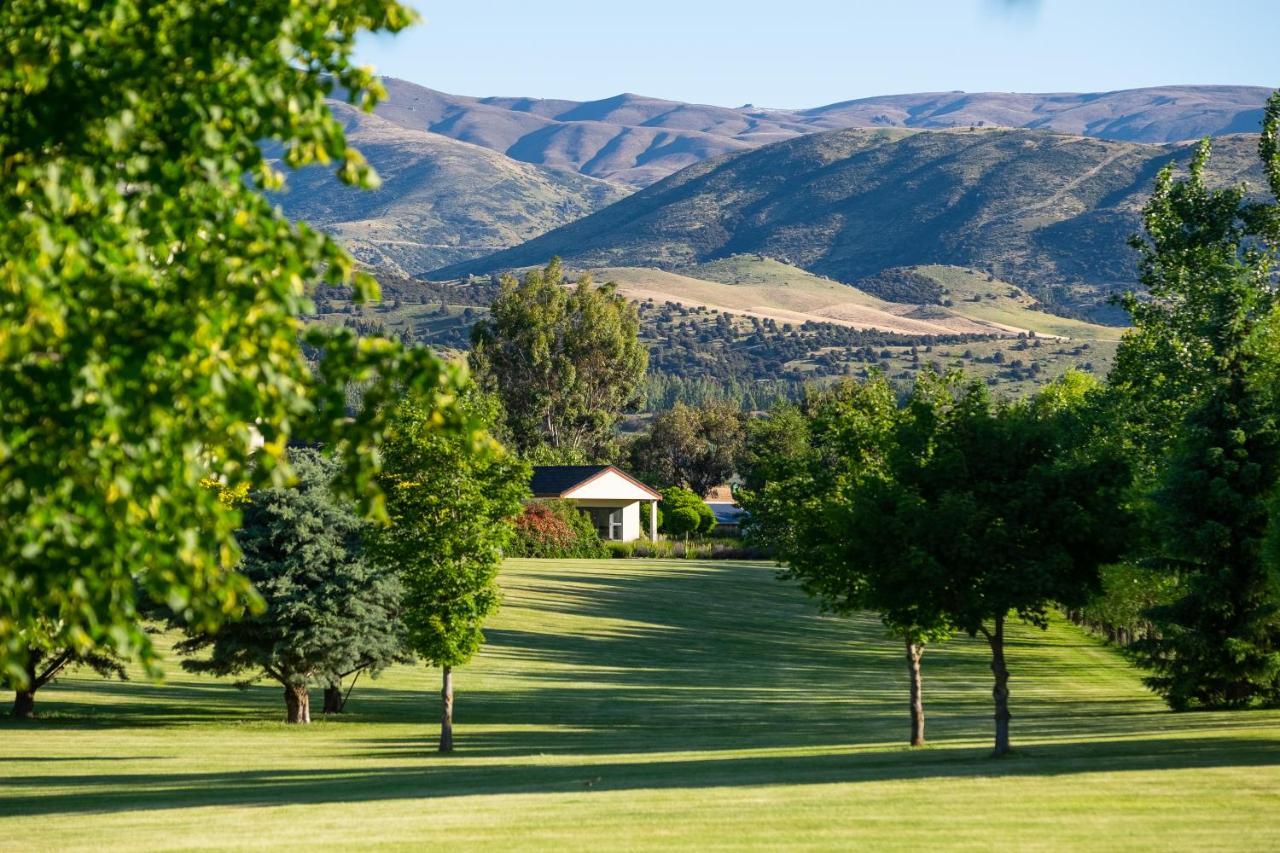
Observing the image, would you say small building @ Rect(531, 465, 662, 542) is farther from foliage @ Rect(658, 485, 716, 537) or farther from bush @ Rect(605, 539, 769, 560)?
bush @ Rect(605, 539, 769, 560)

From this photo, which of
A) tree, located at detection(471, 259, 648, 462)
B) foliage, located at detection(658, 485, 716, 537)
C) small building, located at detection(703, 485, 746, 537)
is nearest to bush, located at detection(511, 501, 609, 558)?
tree, located at detection(471, 259, 648, 462)

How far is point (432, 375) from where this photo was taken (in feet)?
29.4

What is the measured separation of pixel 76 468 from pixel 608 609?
5864cm

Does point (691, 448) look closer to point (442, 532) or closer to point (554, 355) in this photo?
point (554, 355)

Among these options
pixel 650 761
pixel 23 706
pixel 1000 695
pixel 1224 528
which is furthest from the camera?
pixel 23 706

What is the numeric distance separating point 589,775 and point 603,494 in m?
72.8

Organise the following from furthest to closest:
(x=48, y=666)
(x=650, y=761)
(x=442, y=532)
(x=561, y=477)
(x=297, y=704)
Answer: (x=561, y=477)
(x=297, y=704)
(x=48, y=666)
(x=442, y=532)
(x=650, y=761)

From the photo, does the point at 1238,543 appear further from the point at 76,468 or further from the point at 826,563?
the point at 76,468

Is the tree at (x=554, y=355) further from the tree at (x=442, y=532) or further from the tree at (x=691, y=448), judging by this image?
the tree at (x=442, y=532)

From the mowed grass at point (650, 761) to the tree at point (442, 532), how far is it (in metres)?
2.65

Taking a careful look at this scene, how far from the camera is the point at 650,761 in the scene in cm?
2861

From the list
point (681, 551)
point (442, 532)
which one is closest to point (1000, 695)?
point (442, 532)

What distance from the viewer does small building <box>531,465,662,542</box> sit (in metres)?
95.1

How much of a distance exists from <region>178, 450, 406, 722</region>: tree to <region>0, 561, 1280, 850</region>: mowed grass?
6.09 feet
